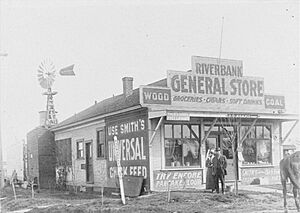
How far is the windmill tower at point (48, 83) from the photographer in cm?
2367

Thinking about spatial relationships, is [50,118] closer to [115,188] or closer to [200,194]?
[115,188]

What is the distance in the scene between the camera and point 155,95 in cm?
1612

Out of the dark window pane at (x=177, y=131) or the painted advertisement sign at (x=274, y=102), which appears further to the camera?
the painted advertisement sign at (x=274, y=102)

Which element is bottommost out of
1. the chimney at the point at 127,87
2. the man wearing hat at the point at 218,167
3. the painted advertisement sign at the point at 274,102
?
the man wearing hat at the point at 218,167

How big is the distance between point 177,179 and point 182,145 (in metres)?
1.20

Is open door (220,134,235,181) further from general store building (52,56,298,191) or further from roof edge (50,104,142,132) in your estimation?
roof edge (50,104,142,132)

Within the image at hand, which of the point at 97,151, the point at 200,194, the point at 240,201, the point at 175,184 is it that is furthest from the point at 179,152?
the point at 97,151

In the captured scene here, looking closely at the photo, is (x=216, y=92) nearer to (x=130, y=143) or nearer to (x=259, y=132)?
(x=259, y=132)

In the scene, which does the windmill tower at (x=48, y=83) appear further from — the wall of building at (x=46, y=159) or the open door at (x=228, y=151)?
the open door at (x=228, y=151)

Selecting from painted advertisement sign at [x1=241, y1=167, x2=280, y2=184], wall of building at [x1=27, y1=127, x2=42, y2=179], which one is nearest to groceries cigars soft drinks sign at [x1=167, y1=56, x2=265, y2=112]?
painted advertisement sign at [x1=241, y1=167, x2=280, y2=184]

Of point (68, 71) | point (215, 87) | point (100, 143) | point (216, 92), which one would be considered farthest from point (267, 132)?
point (68, 71)

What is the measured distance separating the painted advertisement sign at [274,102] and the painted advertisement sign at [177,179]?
4319 mm

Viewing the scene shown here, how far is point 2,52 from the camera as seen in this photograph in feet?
38.4

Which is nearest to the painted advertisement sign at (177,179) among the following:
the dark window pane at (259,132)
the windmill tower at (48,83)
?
the dark window pane at (259,132)
